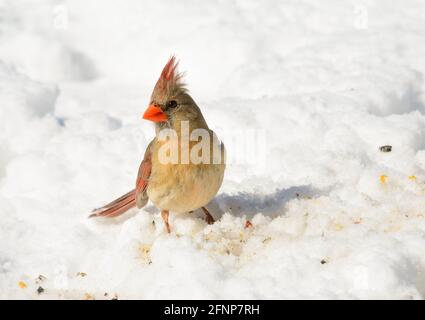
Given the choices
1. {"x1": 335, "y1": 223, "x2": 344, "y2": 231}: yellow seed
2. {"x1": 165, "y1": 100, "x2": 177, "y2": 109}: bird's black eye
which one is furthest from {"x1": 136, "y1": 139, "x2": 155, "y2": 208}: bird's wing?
{"x1": 335, "y1": 223, "x2": 344, "y2": 231}: yellow seed

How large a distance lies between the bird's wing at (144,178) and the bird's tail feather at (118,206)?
0.63 ft

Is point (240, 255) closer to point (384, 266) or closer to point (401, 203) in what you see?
point (384, 266)

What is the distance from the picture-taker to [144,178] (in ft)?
11.1

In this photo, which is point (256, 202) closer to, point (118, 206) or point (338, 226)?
point (338, 226)

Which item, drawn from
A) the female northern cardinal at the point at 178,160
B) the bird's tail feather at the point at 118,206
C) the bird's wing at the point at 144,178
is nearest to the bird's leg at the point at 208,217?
the female northern cardinal at the point at 178,160

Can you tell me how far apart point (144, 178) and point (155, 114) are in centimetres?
44

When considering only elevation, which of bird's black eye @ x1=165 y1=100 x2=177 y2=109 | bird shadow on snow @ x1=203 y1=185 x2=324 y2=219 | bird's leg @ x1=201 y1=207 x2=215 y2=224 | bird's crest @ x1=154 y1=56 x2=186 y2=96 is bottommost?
bird's leg @ x1=201 y1=207 x2=215 y2=224

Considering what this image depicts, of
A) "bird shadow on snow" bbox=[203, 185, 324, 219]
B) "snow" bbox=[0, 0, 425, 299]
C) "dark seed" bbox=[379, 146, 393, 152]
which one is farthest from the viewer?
"dark seed" bbox=[379, 146, 393, 152]

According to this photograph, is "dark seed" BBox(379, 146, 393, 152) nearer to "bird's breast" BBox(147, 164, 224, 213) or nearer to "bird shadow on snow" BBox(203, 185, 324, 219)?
"bird shadow on snow" BBox(203, 185, 324, 219)

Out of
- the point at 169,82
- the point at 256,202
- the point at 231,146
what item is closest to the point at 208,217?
the point at 256,202

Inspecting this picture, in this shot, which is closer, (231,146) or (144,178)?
(144,178)

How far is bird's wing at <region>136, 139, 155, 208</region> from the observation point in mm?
3368

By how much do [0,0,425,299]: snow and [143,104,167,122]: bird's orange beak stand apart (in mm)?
636

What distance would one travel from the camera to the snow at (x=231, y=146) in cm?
281
